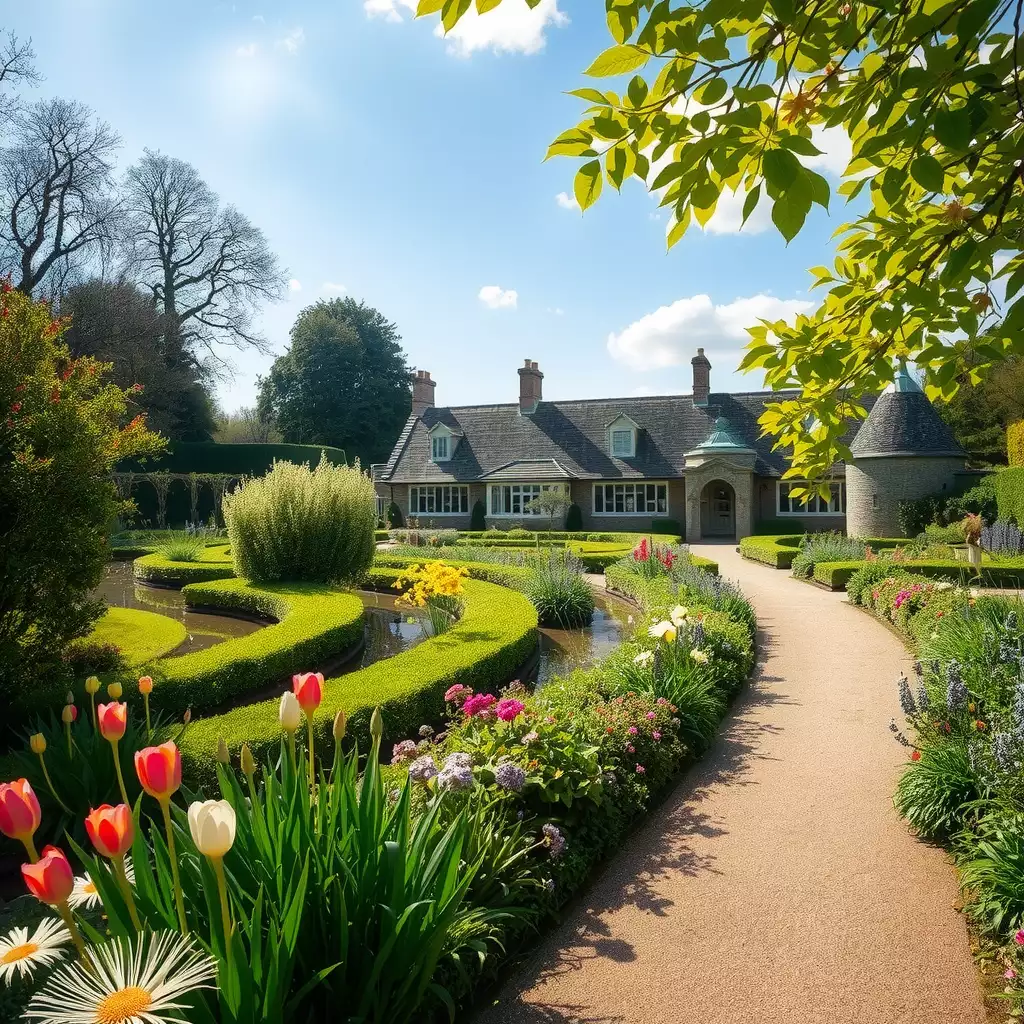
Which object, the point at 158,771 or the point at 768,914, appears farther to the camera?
the point at 768,914

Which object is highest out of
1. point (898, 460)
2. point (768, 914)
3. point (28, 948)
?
point (898, 460)

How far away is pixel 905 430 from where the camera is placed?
75.6 ft

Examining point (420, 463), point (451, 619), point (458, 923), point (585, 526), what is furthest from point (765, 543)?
point (458, 923)

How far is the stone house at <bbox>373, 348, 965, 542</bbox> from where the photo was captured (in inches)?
1124

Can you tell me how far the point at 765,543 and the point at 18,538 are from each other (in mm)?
19448

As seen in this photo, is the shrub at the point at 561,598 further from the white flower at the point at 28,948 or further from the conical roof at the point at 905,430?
the conical roof at the point at 905,430

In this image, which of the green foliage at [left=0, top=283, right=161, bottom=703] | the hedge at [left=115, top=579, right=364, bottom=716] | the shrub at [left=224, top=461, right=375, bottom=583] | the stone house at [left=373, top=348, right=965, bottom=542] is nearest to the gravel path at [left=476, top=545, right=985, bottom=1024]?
the hedge at [left=115, top=579, right=364, bottom=716]

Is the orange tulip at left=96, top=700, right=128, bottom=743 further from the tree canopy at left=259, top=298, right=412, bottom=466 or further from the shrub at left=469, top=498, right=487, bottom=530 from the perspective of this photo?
the tree canopy at left=259, top=298, right=412, bottom=466

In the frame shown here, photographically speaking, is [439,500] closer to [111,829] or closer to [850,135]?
[850,135]

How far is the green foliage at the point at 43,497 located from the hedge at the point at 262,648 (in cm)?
94

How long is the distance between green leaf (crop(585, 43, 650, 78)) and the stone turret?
23.2 metres

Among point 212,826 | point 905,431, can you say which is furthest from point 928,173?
point 905,431

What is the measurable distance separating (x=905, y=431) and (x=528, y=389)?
15920mm

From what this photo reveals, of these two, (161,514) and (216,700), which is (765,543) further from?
(161,514)
